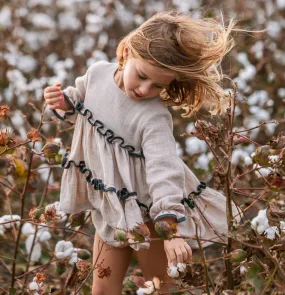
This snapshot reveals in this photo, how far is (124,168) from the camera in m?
2.06

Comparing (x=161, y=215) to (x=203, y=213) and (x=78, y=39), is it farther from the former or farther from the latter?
(x=78, y=39)

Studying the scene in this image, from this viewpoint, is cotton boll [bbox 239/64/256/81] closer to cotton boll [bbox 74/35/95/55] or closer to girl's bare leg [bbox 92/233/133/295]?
cotton boll [bbox 74/35/95/55]

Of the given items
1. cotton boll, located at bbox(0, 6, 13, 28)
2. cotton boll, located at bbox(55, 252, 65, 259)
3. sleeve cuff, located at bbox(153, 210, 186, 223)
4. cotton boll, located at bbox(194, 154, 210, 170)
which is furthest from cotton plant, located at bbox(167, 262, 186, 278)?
cotton boll, located at bbox(0, 6, 13, 28)

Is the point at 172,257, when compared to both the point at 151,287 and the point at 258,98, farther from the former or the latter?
the point at 258,98

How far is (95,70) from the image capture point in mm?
2174

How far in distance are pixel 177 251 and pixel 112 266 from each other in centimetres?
27

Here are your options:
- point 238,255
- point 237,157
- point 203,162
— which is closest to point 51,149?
point 238,255

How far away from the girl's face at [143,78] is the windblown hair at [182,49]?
0.02 meters

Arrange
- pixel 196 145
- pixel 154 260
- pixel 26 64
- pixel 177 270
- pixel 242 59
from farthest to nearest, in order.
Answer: pixel 26 64 < pixel 242 59 < pixel 196 145 < pixel 154 260 < pixel 177 270

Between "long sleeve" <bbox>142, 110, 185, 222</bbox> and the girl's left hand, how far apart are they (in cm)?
6

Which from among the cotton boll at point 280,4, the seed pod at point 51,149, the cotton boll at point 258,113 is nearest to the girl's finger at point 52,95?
the seed pod at point 51,149

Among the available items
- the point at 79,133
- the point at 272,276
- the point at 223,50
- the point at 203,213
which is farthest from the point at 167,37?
the point at 272,276

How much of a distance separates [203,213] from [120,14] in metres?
3.22

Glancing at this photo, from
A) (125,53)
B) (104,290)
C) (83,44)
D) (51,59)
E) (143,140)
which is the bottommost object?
(51,59)
